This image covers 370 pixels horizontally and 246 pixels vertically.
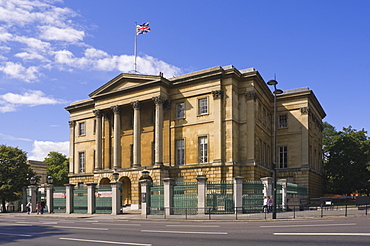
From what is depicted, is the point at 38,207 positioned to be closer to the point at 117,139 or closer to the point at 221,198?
the point at 117,139

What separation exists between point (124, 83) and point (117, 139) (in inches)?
276

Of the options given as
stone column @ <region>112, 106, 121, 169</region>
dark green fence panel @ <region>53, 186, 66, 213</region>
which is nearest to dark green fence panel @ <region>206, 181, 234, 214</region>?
stone column @ <region>112, 106, 121, 169</region>

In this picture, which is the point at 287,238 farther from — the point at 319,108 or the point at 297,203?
the point at 319,108

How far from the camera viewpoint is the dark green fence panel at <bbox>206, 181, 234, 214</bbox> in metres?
34.3

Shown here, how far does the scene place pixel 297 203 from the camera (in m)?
38.7

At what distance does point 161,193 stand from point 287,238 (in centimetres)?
2306

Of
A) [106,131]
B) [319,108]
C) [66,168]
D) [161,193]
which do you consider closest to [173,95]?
[106,131]

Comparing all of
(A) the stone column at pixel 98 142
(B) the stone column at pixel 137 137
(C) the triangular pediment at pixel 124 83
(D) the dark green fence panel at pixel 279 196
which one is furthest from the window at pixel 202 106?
(A) the stone column at pixel 98 142

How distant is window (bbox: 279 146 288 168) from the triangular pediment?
21375mm

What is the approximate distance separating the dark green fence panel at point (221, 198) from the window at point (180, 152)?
12.8 meters

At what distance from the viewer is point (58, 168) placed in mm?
81562

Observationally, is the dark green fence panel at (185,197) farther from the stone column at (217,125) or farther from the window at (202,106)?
the window at (202,106)

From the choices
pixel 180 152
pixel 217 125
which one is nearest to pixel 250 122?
pixel 217 125

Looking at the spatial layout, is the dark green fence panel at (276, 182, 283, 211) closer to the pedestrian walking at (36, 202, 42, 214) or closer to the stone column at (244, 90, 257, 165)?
the stone column at (244, 90, 257, 165)
